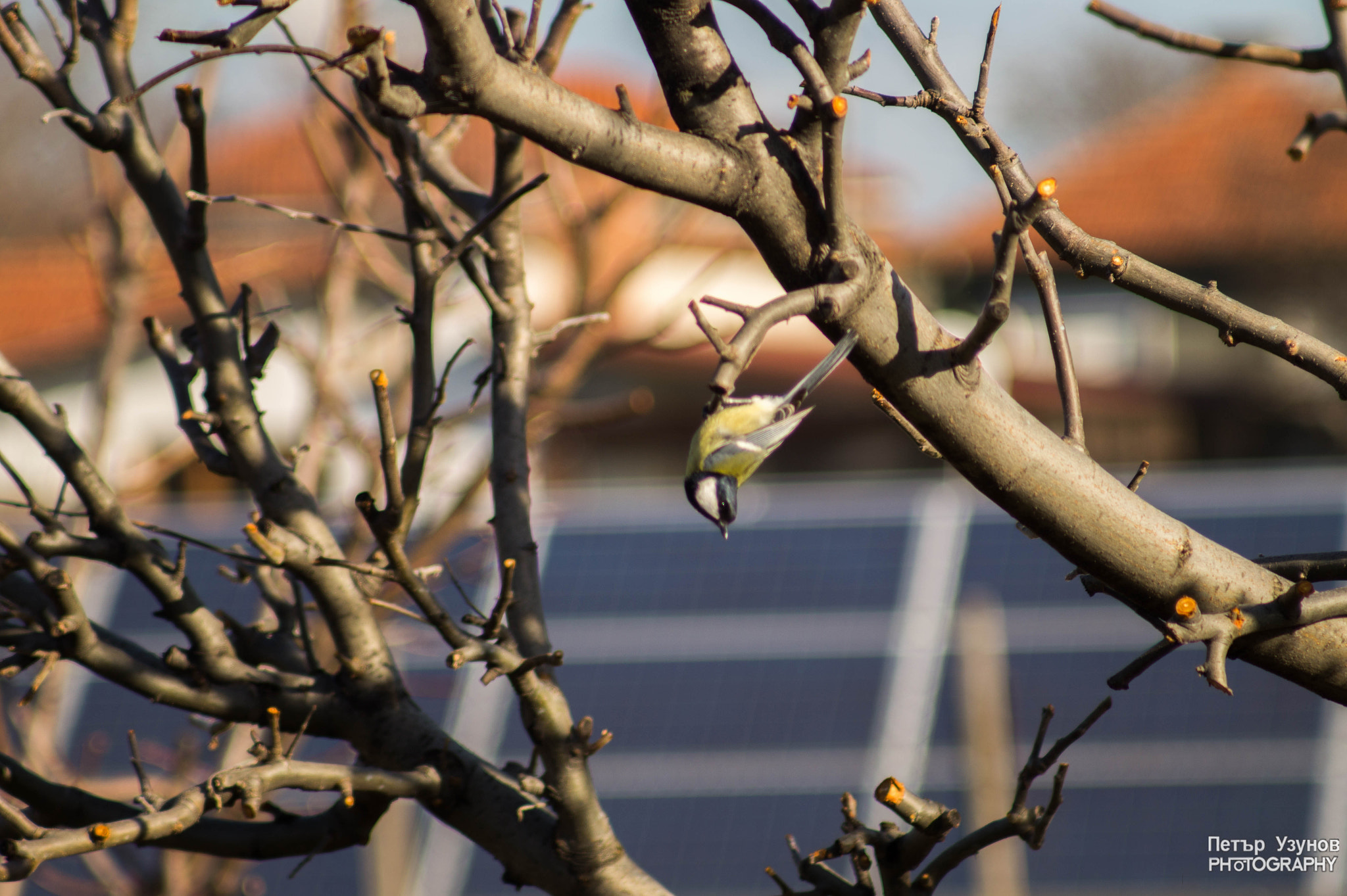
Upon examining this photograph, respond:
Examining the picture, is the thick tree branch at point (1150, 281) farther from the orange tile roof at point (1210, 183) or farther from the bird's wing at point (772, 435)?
the orange tile roof at point (1210, 183)

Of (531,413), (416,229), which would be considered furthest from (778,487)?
(416,229)

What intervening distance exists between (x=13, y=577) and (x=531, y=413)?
1.40 metres

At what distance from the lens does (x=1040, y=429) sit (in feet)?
4.52

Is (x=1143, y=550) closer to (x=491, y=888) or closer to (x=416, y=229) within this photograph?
(x=416, y=229)

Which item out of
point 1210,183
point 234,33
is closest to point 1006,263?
point 234,33

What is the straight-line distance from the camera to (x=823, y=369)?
1.36 metres

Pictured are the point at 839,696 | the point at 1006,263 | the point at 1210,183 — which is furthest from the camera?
the point at 1210,183

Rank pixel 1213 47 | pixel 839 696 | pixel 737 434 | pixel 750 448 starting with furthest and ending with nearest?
pixel 839 696
pixel 1213 47
pixel 737 434
pixel 750 448

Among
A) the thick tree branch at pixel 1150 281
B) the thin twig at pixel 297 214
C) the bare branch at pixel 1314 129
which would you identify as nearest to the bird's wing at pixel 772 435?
the thick tree branch at pixel 1150 281

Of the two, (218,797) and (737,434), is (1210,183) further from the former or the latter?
(218,797)

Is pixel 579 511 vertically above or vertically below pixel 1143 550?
above

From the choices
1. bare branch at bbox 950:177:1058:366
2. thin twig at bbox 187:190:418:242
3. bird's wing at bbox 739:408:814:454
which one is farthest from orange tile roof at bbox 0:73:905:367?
bare branch at bbox 950:177:1058:366

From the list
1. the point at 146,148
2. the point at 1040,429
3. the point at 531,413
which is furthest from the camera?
the point at 531,413

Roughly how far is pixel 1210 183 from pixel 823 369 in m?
23.4
